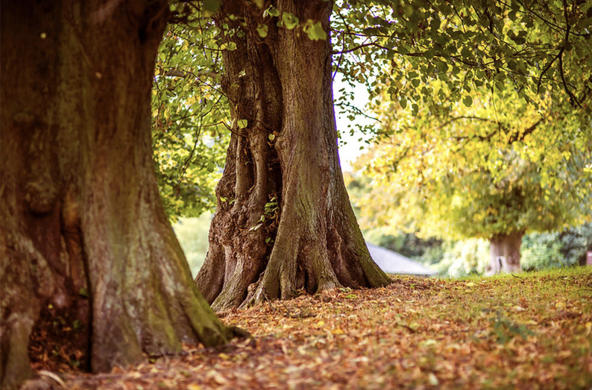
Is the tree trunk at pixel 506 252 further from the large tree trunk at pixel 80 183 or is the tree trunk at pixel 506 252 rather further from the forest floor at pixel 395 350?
the large tree trunk at pixel 80 183

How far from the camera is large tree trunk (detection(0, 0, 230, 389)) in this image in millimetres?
4027

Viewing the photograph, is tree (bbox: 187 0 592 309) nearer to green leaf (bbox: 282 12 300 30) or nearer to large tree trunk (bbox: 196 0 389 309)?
large tree trunk (bbox: 196 0 389 309)

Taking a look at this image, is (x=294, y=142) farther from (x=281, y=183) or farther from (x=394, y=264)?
(x=394, y=264)

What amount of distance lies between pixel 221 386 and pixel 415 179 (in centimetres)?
1508

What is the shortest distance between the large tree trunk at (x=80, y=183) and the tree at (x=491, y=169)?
11.4m

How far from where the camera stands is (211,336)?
4.40 metres

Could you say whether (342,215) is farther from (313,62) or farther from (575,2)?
(575,2)

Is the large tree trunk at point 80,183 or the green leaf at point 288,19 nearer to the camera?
the large tree trunk at point 80,183

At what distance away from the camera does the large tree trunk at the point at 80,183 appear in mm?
4027

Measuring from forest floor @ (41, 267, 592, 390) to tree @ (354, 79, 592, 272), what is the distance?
957 cm

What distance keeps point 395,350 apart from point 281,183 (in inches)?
170

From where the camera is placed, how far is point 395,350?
3.95 metres

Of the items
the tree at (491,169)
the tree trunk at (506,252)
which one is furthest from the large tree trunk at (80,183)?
the tree trunk at (506,252)

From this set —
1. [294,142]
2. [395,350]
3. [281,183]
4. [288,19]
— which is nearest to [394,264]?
[281,183]
